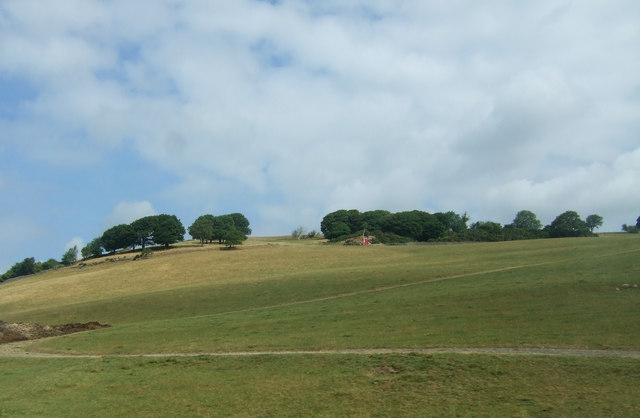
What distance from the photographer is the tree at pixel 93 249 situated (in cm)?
18775

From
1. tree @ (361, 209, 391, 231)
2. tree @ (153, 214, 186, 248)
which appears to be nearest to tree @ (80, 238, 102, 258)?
tree @ (153, 214, 186, 248)

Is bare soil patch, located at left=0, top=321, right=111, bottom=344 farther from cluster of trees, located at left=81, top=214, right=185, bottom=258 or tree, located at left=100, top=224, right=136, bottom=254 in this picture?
tree, located at left=100, top=224, right=136, bottom=254

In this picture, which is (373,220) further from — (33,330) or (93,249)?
(33,330)

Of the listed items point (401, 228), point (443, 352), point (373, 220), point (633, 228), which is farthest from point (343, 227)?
point (443, 352)

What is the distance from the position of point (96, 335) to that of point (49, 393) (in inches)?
688

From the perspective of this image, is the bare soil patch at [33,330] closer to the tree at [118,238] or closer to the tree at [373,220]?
the tree at [118,238]

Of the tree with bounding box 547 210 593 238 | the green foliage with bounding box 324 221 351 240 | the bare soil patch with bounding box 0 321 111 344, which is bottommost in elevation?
the bare soil patch with bounding box 0 321 111 344

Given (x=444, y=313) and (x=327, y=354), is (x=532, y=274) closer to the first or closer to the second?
(x=444, y=313)

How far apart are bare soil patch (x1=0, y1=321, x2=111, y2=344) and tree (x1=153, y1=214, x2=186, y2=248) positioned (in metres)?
113

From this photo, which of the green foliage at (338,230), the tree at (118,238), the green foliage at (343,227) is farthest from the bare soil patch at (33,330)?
the green foliage at (338,230)

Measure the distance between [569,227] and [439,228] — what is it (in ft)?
124

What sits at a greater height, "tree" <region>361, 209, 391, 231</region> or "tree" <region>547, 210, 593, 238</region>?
"tree" <region>361, 209, 391, 231</region>

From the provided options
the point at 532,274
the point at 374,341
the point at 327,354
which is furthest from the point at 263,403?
the point at 532,274

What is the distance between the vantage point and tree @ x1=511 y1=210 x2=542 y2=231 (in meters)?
184
